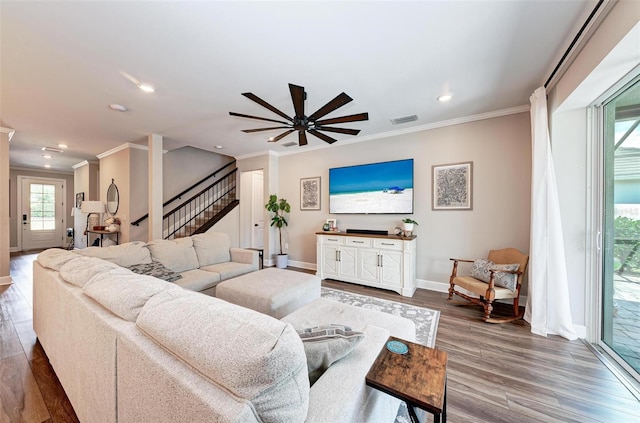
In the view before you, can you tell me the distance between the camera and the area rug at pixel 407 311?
250 centimetres

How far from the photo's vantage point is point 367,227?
14.9 feet

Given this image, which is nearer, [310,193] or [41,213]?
[310,193]

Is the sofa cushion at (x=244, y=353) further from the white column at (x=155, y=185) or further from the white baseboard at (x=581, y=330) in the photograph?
the white column at (x=155, y=185)

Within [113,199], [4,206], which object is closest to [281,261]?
[113,199]

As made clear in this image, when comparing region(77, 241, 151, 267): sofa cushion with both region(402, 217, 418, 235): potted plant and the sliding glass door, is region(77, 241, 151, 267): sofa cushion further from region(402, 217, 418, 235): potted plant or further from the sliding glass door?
the sliding glass door

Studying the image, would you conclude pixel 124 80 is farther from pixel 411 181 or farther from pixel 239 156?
pixel 411 181

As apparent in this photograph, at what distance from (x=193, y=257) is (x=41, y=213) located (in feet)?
26.9

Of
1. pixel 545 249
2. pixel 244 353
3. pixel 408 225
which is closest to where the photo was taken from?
pixel 244 353

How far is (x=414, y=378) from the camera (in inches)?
39.7

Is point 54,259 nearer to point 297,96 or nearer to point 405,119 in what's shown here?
point 297,96

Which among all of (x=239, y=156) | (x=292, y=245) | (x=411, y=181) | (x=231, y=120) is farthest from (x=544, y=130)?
(x=239, y=156)

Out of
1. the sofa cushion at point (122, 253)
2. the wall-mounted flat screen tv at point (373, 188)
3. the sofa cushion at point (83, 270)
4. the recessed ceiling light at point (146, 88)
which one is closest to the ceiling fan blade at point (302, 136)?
the wall-mounted flat screen tv at point (373, 188)

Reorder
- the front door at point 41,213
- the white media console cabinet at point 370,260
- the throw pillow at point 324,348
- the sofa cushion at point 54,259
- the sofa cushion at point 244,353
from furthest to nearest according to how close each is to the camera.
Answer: the front door at point 41,213 < the white media console cabinet at point 370,260 < the sofa cushion at point 54,259 < the throw pillow at point 324,348 < the sofa cushion at point 244,353

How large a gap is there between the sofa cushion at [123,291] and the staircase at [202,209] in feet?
15.4
